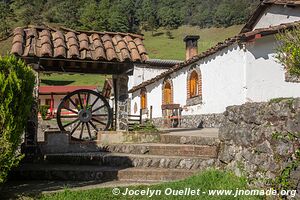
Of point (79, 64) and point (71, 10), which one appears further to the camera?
point (71, 10)

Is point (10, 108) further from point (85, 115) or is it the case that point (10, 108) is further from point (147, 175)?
point (85, 115)

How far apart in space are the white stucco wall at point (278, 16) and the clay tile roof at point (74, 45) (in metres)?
6.46

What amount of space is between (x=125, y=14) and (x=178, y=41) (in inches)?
1062

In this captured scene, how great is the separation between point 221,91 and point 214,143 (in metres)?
6.41

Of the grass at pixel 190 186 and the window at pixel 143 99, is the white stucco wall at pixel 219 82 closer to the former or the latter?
the window at pixel 143 99

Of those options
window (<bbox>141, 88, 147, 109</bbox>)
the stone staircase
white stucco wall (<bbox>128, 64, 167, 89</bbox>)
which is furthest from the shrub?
white stucco wall (<bbox>128, 64, 167, 89</bbox>)

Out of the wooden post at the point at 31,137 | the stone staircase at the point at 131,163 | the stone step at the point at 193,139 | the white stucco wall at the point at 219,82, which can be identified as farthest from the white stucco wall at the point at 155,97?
the wooden post at the point at 31,137

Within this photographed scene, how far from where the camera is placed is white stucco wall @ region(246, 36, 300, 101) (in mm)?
11133

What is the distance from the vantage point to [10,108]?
4.66 meters

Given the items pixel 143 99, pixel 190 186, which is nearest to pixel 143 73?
pixel 143 99

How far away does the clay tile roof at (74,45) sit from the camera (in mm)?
7512

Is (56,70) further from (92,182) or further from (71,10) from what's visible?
(71,10)

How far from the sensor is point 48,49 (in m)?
7.48

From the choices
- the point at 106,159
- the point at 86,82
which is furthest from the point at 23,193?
the point at 86,82
